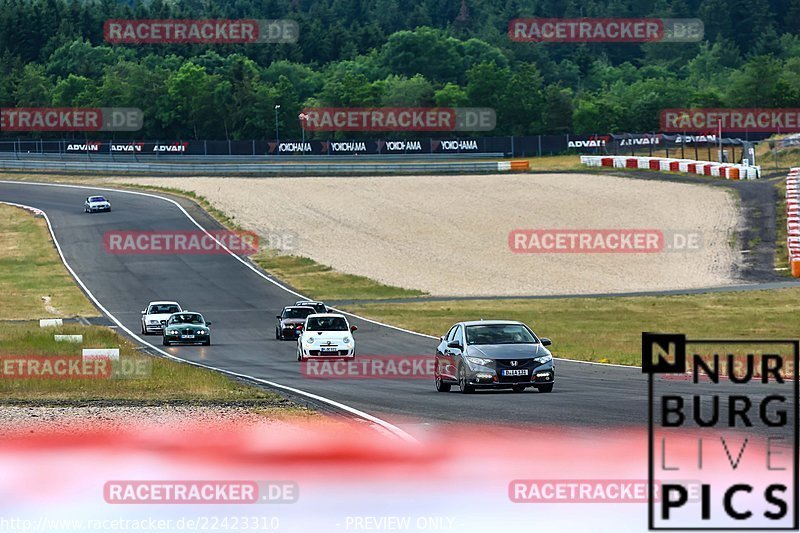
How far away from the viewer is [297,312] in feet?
144

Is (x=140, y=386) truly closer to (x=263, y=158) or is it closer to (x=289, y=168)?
(x=289, y=168)

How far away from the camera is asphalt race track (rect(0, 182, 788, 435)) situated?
1933 cm

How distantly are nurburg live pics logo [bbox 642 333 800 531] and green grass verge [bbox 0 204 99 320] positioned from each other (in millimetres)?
41830

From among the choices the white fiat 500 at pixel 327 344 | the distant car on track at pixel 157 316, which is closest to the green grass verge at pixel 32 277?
the distant car on track at pixel 157 316

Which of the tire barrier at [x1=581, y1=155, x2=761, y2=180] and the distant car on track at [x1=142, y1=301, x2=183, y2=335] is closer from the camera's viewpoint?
the distant car on track at [x1=142, y1=301, x2=183, y2=335]

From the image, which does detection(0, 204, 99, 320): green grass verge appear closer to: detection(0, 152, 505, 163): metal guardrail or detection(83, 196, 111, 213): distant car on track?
detection(83, 196, 111, 213): distant car on track

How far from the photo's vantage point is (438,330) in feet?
146

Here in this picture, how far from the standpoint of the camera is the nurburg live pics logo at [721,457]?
10703mm

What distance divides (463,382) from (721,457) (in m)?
9.45

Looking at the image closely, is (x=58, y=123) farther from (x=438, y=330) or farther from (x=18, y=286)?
(x=438, y=330)

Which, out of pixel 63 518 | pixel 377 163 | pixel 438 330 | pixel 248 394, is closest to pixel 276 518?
pixel 63 518

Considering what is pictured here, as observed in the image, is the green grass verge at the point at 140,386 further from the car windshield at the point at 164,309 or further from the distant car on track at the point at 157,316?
the car windshield at the point at 164,309

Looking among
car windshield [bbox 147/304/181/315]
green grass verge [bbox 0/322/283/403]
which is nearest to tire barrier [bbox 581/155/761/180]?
car windshield [bbox 147/304/181/315]

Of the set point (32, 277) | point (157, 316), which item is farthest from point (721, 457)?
point (32, 277)
